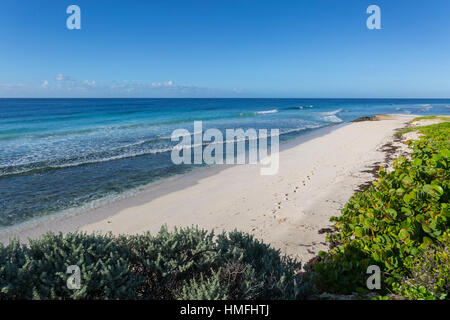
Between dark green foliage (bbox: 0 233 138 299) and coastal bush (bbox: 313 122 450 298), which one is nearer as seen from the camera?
dark green foliage (bbox: 0 233 138 299)

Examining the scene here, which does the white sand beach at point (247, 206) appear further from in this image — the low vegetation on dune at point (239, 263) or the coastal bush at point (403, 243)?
the low vegetation on dune at point (239, 263)

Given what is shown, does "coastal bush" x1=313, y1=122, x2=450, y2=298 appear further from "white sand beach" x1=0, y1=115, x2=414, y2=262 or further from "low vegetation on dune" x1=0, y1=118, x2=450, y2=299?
"white sand beach" x1=0, y1=115, x2=414, y2=262

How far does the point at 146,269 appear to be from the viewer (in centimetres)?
323

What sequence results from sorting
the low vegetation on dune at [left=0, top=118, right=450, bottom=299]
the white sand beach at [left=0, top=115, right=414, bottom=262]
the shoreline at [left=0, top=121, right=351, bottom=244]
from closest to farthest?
1. the low vegetation on dune at [left=0, top=118, right=450, bottom=299]
2. the white sand beach at [left=0, top=115, right=414, bottom=262]
3. the shoreline at [left=0, top=121, right=351, bottom=244]

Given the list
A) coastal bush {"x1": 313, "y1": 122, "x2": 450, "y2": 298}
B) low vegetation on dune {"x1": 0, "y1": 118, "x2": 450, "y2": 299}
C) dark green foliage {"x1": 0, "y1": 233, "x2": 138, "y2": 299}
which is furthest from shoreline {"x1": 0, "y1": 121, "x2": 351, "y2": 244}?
coastal bush {"x1": 313, "y1": 122, "x2": 450, "y2": 298}

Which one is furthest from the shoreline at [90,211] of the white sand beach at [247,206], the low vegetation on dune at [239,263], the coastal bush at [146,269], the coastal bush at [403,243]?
the coastal bush at [403,243]

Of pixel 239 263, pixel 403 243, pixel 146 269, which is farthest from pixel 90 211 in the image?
pixel 403 243

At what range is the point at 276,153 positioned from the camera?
18875 millimetres

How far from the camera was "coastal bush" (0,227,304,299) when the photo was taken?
2.70 meters

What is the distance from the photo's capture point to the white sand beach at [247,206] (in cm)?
704

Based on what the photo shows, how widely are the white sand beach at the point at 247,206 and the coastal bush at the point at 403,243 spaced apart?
1621 millimetres

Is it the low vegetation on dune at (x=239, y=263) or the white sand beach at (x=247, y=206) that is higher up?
the low vegetation on dune at (x=239, y=263)

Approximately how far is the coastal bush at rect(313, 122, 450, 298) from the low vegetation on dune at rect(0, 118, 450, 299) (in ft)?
0.04
